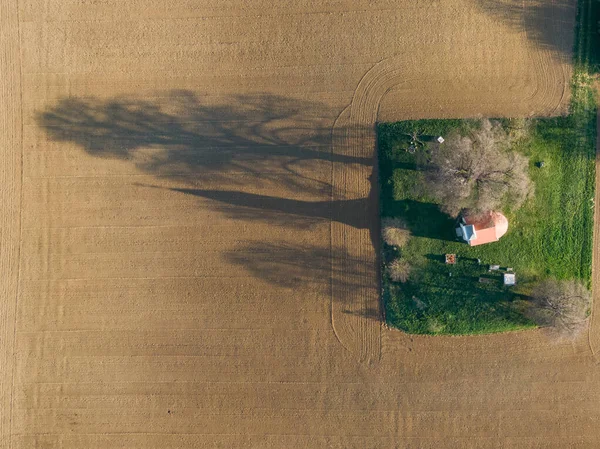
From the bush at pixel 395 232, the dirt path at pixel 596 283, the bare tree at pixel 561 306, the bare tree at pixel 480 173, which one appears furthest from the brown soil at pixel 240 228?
the bare tree at pixel 480 173

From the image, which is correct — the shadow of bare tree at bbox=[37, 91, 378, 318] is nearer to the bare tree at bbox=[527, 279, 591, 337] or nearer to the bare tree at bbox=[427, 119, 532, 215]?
the bare tree at bbox=[427, 119, 532, 215]

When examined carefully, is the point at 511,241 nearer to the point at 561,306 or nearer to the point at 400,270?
the point at 561,306

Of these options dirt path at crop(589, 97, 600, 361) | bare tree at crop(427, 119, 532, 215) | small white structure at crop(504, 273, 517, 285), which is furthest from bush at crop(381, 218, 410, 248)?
dirt path at crop(589, 97, 600, 361)

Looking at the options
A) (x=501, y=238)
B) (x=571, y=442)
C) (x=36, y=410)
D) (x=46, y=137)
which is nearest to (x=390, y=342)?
(x=501, y=238)

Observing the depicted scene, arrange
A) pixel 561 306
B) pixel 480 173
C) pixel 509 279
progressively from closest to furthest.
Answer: pixel 480 173, pixel 561 306, pixel 509 279

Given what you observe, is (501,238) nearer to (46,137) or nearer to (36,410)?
(46,137)

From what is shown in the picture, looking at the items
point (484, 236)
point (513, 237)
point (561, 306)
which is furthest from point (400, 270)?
point (561, 306)
